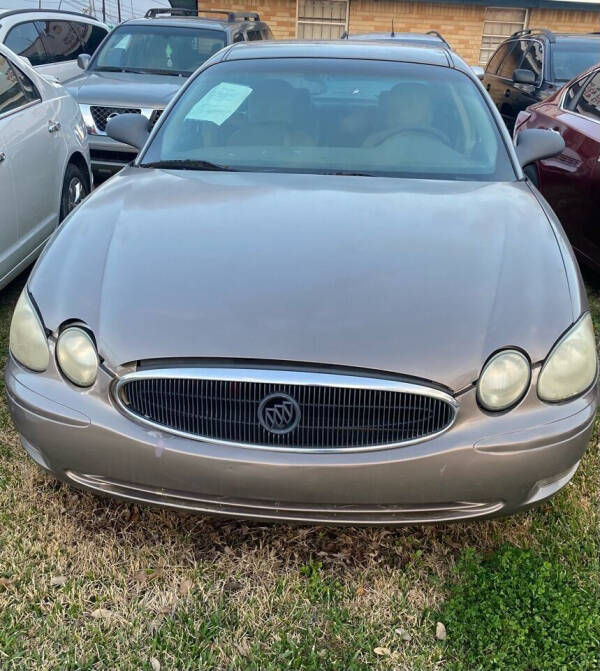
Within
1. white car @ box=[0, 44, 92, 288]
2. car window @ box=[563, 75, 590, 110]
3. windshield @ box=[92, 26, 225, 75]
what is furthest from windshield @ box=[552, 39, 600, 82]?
white car @ box=[0, 44, 92, 288]

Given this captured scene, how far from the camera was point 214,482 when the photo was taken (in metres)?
2.07

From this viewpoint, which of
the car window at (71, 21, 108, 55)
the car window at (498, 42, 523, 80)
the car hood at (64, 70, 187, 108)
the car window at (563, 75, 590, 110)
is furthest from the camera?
the car window at (71, 21, 108, 55)

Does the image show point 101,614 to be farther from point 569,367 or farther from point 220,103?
point 220,103

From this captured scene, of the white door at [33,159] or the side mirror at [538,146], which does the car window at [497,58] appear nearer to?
the side mirror at [538,146]

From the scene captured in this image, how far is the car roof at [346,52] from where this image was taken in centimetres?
370

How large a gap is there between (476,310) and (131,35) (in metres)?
7.47

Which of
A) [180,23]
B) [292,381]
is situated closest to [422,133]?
[292,381]

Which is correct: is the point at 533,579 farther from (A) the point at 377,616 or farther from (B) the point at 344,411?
(B) the point at 344,411

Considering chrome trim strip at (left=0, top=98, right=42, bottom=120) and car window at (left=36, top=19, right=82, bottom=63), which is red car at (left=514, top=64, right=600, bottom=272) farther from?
car window at (left=36, top=19, right=82, bottom=63)

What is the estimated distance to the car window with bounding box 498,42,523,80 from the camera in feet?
30.9

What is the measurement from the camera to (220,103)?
3516mm

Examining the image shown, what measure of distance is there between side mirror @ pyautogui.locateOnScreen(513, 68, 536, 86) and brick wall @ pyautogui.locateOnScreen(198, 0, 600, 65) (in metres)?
10.2

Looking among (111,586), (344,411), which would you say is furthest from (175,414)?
(111,586)

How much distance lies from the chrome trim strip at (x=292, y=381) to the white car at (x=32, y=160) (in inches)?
89.0
